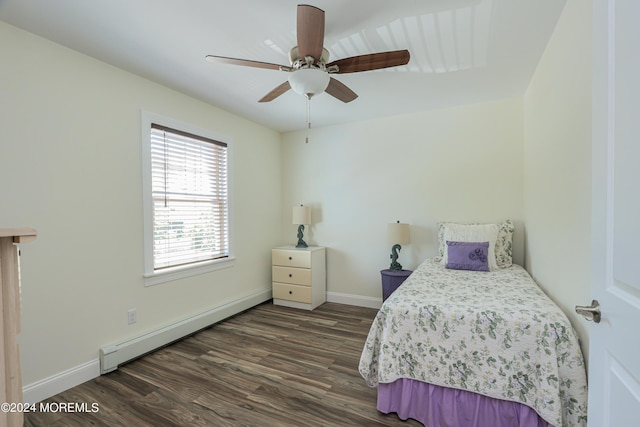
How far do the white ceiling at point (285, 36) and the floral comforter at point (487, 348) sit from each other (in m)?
1.78

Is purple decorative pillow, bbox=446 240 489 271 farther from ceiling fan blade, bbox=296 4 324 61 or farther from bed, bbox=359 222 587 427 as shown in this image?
ceiling fan blade, bbox=296 4 324 61

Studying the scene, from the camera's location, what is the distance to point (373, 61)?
1839 mm

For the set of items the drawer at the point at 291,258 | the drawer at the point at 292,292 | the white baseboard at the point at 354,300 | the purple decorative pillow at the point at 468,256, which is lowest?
the white baseboard at the point at 354,300

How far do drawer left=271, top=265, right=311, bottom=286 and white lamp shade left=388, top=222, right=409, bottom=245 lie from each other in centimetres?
115

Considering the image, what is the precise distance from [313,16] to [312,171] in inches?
108

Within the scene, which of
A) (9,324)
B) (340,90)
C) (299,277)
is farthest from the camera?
(299,277)

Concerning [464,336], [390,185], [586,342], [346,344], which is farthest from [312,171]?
[586,342]

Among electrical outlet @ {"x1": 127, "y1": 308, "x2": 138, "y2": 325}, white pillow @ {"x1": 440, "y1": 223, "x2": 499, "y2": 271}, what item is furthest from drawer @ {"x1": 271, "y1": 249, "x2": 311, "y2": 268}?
electrical outlet @ {"x1": 127, "y1": 308, "x2": 138, "y2": 325}

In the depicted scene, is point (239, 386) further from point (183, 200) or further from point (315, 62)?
point (315, 62)

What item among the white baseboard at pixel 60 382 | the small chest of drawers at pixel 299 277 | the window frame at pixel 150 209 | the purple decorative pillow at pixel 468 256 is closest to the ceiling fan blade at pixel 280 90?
the window frame at pixel 150 209

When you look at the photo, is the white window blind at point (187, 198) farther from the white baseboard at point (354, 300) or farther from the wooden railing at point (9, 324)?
the wooden railing at point (9, 324)

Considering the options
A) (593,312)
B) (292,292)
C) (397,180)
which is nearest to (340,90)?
(397,180)

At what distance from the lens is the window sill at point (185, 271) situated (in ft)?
8.77

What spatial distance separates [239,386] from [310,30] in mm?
2400
